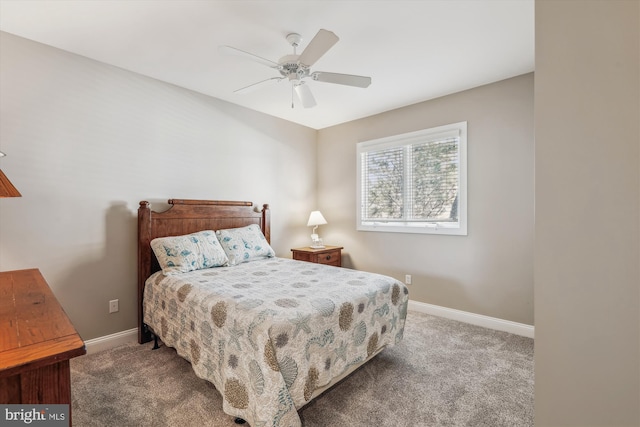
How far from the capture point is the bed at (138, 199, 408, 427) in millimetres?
1569

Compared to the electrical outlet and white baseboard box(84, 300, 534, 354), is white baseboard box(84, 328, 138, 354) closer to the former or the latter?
white baseboard box(84, 300, 534, 354)

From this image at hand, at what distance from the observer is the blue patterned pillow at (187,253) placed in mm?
2654

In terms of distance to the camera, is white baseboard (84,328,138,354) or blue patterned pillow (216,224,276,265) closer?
white baseboard (84,328,138,354)

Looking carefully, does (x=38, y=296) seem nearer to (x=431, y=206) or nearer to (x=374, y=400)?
(x=374, y=400)

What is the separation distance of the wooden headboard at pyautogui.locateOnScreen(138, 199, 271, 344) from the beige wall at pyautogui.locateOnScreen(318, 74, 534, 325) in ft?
5.69

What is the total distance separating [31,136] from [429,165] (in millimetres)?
3766

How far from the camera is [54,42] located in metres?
2.36

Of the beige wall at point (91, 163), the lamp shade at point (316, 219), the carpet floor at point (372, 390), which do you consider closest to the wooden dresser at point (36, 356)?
the carpet floor at point (372, 390)

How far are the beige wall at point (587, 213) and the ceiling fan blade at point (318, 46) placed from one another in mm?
1282

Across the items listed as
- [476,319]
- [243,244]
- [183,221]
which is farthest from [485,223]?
[183,221]

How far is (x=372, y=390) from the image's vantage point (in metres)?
2.04

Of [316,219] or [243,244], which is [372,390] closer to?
[243,244]

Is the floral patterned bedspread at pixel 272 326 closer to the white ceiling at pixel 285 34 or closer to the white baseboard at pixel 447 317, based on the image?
the white baseboard at pixel 447 317

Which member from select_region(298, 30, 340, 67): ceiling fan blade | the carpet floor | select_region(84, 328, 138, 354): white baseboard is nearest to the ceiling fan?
select_region(298, 30, 340, 67): ceiling fan blade
